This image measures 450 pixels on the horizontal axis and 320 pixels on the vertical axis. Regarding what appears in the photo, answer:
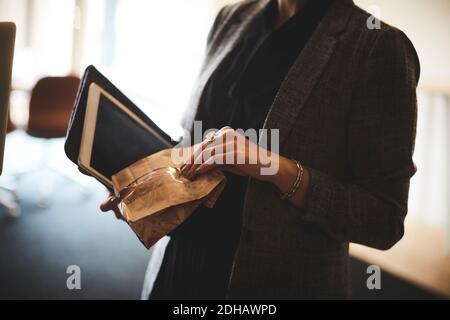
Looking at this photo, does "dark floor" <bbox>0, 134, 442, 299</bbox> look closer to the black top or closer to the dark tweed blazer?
the black top

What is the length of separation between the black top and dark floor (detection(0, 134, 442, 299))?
147cm

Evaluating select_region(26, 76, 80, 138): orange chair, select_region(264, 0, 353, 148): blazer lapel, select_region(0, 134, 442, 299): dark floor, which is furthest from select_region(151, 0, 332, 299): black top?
select_region(26, 76, 80, 138): orange chair

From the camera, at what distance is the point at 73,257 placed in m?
2.46

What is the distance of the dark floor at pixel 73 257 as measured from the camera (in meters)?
2.14

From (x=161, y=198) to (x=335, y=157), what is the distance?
358mm

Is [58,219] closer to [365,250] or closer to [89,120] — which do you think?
[365,250]

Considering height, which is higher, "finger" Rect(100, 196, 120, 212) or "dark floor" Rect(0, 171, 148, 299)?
"finger" Rect(100, 196, 120, 212)

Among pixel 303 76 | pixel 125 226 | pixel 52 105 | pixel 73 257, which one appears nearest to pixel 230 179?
pixel 303 76

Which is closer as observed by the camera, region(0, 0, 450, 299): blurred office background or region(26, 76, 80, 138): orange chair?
region(0, 0, 450, 299): blurred office background

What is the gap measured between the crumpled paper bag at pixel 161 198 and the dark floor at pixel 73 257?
1.68 metres

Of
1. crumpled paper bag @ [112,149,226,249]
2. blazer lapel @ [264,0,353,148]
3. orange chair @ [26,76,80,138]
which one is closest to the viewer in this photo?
crumpled paper bag @ [112,149,226,249]

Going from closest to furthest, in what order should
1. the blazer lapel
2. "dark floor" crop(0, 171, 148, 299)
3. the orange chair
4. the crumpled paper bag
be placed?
the crumpled paper bag
the blazer lapel
"dark floor" crop(0, 171, 148, 299)
the orange chair

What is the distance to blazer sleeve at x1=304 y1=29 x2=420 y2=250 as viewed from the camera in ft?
2.20

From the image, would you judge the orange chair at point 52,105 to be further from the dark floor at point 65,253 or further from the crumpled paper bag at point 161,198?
the crumpled paper bag at point 161,198
